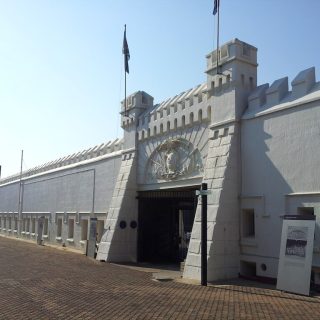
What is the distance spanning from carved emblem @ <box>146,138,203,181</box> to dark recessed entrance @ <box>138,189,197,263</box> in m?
1.80

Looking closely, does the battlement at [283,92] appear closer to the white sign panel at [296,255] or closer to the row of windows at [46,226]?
the white sign panel at [296,255]

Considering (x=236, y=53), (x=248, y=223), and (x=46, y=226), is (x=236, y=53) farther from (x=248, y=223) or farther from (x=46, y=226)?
(x=46, y=226)

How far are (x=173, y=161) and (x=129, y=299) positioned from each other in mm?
7663

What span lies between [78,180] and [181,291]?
1529 cm

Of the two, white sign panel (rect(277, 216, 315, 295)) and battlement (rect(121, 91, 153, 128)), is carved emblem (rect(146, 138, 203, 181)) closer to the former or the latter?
battlement (rect(121, 91, 153, 128))

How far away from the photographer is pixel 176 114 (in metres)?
17.2

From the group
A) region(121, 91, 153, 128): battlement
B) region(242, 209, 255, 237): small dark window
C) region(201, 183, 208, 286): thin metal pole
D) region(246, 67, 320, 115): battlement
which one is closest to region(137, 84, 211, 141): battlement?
region(121, 91, 153, 128): battlement

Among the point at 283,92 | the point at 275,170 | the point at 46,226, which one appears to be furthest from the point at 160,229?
the point at 46,226

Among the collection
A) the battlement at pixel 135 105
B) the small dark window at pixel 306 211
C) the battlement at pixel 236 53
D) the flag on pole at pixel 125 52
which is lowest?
the small dark window at pixel 306 211

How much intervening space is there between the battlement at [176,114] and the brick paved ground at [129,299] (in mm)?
5965

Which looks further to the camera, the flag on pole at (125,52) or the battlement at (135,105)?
the flag on pole at (125,52)

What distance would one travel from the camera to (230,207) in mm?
13844

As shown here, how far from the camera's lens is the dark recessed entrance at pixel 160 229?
19.8 metres

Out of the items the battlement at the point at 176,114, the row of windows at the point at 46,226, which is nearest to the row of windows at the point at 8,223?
the row of windows at the point at 46,226
